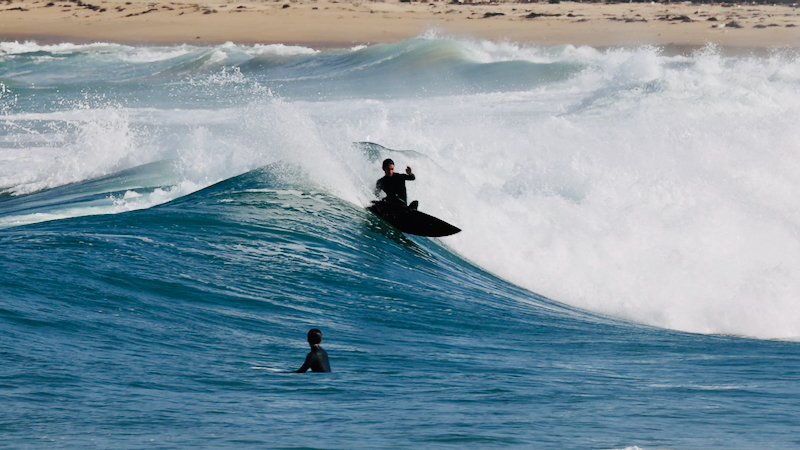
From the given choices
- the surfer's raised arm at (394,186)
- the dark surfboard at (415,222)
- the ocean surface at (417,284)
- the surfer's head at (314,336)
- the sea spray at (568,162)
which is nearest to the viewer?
the ocean surface at (417,284)

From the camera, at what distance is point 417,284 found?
33.4ft

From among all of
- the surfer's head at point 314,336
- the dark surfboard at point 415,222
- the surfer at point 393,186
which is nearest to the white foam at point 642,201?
the dark surfboard at point 415,222

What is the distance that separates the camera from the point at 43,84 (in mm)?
39875

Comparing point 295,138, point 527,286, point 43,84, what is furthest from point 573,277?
point 43,84

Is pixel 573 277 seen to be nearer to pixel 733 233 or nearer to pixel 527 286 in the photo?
pixel 527 286

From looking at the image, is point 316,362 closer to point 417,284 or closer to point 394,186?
point 417,284

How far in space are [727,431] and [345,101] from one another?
94.9ft

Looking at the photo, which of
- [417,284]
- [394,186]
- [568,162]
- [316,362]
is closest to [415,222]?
[394,186]

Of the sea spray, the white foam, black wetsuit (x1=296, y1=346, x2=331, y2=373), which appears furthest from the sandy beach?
black wetsuit (x1=296, y1=346, x2=331, y2=373)

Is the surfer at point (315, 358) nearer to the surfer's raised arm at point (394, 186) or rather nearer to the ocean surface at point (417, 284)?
the ocean surface at point (417, 284)

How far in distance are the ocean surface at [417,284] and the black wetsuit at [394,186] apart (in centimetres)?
48

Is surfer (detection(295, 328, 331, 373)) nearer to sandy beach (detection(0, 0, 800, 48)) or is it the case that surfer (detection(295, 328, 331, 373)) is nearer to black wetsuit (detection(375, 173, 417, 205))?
black wetsuit (detection(375, 173, 417, 205))

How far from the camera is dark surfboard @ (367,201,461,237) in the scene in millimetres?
11609

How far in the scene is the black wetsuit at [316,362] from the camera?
6555 mm
